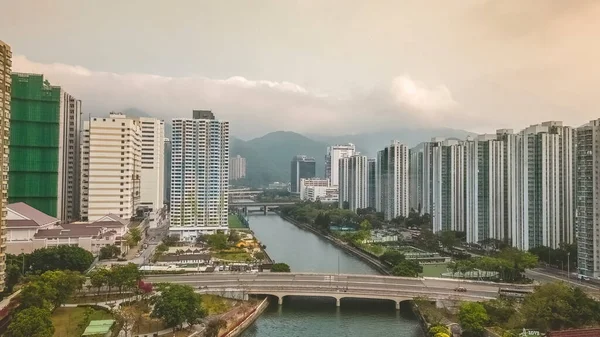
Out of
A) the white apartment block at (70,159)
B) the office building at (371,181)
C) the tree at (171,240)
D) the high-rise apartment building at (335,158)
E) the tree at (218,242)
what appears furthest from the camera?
the high-rise apartment building at (335,158)

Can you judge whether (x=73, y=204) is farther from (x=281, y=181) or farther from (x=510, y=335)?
(x=281, y=181)

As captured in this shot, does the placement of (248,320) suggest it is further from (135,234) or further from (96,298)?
(135,234)

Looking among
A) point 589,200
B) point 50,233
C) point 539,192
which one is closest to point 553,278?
point 589,200

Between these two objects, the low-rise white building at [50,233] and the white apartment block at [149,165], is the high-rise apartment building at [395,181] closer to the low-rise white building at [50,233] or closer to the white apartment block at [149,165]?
the white apartment block at [149,165]

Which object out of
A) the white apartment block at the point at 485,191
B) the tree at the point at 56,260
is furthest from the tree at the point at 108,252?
the white apartment block at the point at 485,191

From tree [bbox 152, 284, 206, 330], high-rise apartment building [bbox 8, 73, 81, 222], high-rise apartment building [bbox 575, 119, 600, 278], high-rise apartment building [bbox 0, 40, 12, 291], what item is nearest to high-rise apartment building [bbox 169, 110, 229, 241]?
high-rise apartment building [bbox 8, 73, 81, 222]

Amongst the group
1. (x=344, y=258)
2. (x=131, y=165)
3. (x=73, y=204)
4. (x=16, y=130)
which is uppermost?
(x=16, y=130)

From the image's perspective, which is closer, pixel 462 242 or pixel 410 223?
pixel 462 242

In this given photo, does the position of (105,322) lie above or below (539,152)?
below

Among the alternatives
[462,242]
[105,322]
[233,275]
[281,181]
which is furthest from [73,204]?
[281,181]
